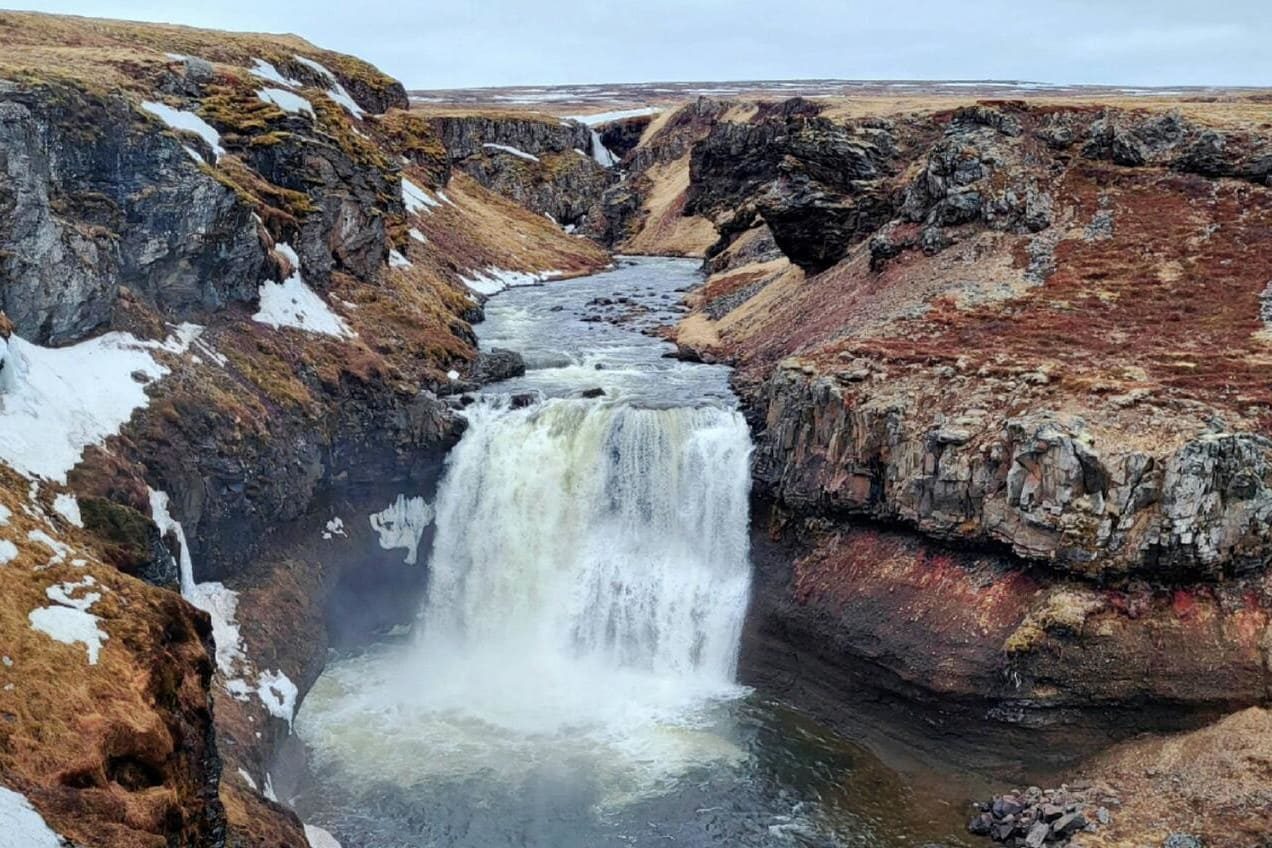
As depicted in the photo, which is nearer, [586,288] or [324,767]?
[324,767]

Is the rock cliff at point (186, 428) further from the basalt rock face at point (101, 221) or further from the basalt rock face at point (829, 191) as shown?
the basalt rock face at point (829, 191)

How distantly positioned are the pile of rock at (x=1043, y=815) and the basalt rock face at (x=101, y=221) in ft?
88.0

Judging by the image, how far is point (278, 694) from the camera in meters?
25.5

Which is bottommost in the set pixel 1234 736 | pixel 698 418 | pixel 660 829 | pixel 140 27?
pixel 660 829

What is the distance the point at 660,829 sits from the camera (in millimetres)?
23109

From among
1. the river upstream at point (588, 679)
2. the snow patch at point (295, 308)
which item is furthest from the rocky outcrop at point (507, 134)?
the river upstream at point (588, 679)

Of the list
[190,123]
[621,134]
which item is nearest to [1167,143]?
[190,123]

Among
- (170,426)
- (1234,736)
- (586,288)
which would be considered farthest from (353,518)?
(586,288)

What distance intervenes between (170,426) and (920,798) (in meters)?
22.5

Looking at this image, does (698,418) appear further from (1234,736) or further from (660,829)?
(1234,736)

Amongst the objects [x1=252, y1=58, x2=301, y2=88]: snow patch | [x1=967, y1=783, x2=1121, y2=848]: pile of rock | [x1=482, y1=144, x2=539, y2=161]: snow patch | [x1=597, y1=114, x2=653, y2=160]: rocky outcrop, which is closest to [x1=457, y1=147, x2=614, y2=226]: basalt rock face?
[x1=482, y1=144, x2=539, y2=161]: snow patch

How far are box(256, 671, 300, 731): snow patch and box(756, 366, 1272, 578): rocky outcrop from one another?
53.9ft

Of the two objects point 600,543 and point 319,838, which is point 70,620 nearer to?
point 319,838

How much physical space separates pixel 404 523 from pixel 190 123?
20.2 metres
